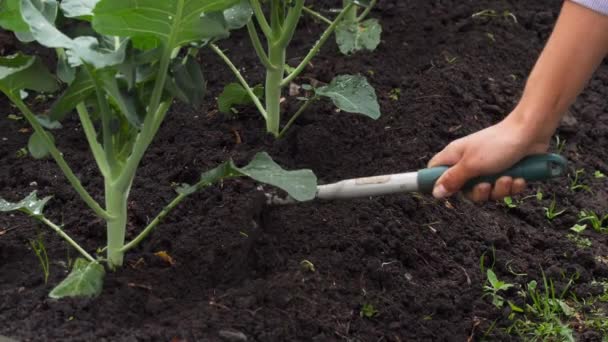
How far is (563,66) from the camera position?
1911 mm

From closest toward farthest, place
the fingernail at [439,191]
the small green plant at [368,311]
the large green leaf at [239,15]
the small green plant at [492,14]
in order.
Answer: the fingernail at [439,191] < the small green plant at [368,311] < the large green leaf at [239,15] < the small green plant at [492,14]

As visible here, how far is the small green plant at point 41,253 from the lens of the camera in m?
2.35

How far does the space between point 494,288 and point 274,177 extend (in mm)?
759

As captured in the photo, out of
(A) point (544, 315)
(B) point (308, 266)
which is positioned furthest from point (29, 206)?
(A) point (544, 315)

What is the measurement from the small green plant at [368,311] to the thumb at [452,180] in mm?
363

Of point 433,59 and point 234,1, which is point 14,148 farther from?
point 433,59

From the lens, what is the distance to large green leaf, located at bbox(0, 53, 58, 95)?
2.12 m

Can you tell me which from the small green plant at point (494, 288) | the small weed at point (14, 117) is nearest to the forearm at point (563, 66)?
the small green plant at point (494, 288)

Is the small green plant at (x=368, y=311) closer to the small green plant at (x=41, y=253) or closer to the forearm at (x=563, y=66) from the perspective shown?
the forearm at (x=563, y=66)

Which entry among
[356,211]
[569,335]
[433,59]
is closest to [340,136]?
[356,211]

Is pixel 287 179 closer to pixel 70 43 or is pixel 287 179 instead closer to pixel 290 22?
pixel 70 43

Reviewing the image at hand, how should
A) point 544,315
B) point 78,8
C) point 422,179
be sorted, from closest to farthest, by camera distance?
point 78,8, point 422,179, point 544,315

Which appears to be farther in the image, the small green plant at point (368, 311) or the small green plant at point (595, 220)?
the small green plant at point (595, 220)

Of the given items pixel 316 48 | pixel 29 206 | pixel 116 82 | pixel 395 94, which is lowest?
pixel 395 94
